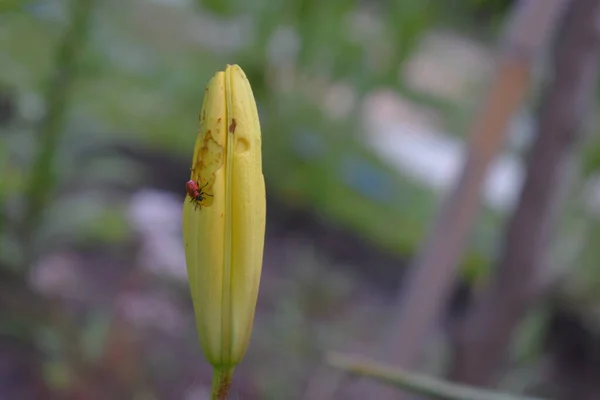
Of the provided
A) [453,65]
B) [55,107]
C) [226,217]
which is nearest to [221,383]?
[226,217]

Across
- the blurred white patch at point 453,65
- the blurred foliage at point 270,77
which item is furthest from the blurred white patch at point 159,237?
the blurred white patch at point 453,65

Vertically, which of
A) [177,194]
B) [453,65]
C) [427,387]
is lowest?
[177,194]

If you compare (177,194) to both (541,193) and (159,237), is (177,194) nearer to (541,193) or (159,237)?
(159,237)

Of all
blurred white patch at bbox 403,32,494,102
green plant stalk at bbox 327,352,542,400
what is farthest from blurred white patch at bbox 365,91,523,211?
green plant stalk at bbox 327,352,542,400

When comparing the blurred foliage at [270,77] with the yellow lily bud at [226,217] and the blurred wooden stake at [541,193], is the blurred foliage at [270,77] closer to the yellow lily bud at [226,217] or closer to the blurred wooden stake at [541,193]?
the blurred wooden stake at [541,193]

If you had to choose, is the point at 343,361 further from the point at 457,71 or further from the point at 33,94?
the point at 457,71

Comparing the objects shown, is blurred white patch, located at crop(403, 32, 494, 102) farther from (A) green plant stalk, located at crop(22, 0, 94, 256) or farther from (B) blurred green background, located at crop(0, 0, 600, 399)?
(A) green plant stalk, located at crop(22, 0, 94, 256)
